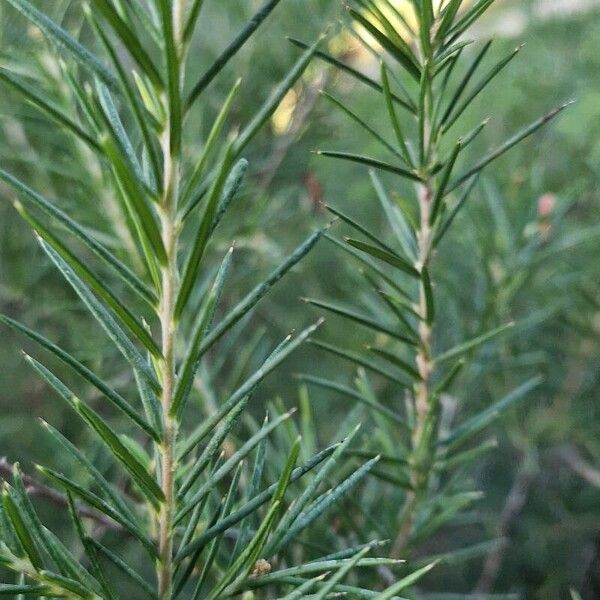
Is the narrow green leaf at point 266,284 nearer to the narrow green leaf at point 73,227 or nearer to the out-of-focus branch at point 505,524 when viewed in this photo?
the narrow green leaf at point 73,227

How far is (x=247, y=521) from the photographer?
0.20m

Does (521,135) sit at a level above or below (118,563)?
above

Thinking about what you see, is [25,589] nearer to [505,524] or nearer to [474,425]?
[474,425]

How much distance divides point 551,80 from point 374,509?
1.43 ft

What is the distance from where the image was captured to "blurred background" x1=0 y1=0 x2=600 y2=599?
1.31ft

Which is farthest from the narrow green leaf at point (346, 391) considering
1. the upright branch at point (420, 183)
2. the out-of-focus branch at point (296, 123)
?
the out-of-focus branch at point (296, 123)

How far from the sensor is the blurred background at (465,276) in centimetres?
40

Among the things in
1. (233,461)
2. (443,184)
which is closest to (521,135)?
(443,184)


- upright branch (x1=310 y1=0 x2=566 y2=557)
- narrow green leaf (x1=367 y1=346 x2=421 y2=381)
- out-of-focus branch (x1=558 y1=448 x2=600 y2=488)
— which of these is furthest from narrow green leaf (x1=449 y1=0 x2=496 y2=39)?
out-of-focus branch (x1=558 y1=448 x2=600 y2=488)

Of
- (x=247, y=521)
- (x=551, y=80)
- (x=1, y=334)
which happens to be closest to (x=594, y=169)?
(x=551, y=80)

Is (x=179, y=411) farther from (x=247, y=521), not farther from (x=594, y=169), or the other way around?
(x=594, y=169)

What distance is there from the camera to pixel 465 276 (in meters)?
0.47

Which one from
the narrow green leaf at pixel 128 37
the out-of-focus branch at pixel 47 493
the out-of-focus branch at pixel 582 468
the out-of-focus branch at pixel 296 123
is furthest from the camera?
the out-of-focus branch at pixel 296 123

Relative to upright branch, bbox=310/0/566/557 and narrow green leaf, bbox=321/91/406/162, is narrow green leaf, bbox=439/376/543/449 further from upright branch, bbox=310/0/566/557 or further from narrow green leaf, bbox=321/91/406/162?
narrow green leaf, bbox=321/91/406/162
